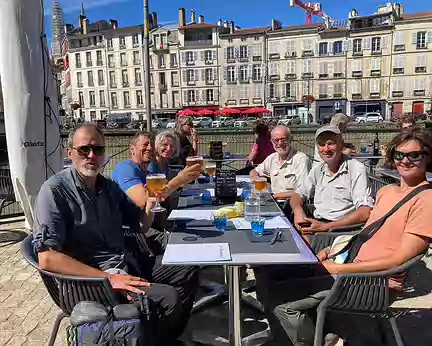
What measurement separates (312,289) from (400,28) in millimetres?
51127

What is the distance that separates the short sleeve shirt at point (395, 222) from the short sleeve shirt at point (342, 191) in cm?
64

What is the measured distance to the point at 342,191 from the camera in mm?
3141

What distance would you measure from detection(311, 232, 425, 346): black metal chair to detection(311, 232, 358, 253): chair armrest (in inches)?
27.4

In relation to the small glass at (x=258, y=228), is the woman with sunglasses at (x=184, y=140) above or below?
above

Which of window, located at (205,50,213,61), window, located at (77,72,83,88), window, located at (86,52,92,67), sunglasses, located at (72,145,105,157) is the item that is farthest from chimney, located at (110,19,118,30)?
sunglasses, located at (72,145,105,157)

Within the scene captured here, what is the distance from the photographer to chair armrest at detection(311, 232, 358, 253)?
2.75 m

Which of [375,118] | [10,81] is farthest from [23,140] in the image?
[375,118]

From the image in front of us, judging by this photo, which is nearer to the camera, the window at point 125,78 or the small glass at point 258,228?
the small glass at point 258,228

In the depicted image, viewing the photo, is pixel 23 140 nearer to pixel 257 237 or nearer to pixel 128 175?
pixel 128 175

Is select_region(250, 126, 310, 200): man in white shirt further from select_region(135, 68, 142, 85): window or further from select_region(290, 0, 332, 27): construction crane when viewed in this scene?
select_region(290, 0, 332, 27): construction crane

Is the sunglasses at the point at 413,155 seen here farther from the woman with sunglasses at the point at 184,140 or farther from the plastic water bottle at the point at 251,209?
the woman with sunglasses at the point at 184,140

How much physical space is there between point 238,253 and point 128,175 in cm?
150

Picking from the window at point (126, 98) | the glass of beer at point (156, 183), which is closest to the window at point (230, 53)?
the window at point (126, 98)

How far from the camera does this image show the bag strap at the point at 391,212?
209cm
